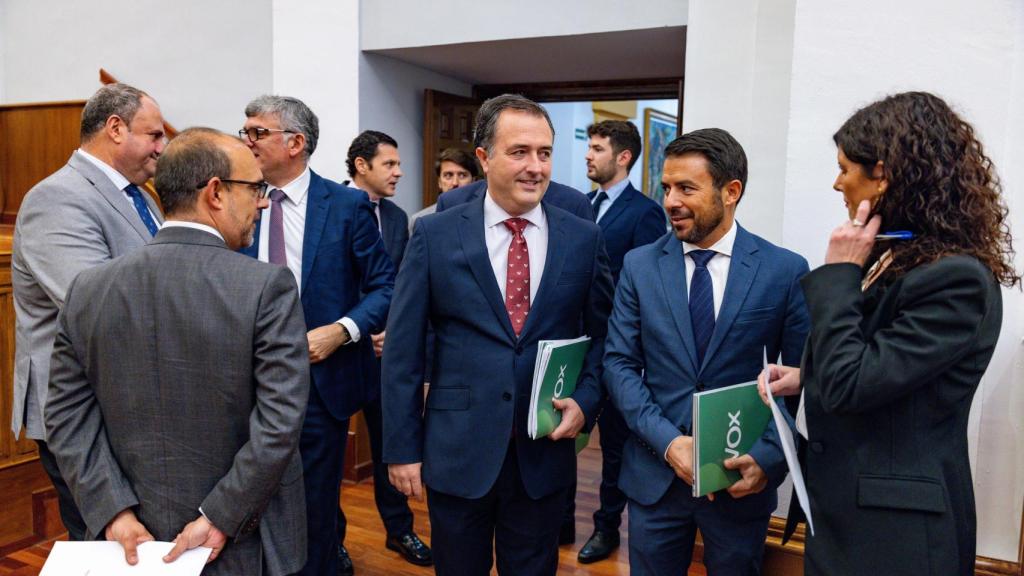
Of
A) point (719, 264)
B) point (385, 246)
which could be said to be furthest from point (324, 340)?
point (385, 246)

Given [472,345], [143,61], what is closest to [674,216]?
[472,345]

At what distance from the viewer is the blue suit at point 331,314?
2.38 meters

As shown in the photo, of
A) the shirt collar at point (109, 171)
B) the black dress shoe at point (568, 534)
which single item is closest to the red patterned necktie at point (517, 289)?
the shirt collar at point (109, 171)

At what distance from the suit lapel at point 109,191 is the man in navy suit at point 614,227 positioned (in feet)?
5.55

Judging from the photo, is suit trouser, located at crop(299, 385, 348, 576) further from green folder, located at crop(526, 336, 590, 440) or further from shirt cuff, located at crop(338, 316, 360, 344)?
green folder, located at crop(526, 336, 590, 440)

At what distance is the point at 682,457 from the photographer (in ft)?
5.87

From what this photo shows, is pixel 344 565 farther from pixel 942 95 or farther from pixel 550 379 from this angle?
pixel 942 95

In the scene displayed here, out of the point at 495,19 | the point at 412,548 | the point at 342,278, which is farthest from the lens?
the point at 495,19

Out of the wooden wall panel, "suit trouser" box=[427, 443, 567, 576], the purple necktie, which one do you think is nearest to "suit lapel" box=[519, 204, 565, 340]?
"suit trouser" box=[427, 443, 567, 576]

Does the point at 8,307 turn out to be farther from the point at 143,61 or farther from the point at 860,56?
the point at 860,56

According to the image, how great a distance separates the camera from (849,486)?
1458 millimetres

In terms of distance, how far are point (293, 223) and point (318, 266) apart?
171 millimetres

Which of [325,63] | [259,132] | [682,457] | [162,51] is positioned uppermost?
[162,51]

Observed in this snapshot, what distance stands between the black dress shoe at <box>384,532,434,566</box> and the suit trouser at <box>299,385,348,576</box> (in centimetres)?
88
